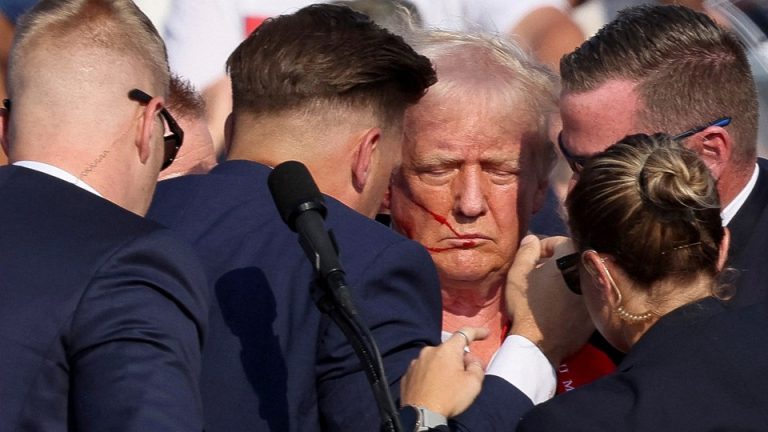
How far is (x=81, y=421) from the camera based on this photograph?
6.82ft

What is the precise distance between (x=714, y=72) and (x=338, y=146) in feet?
2.96

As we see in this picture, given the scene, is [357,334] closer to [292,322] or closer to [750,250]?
[292,322]

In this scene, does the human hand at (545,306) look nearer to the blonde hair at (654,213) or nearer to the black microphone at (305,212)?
the blonde hair at (654,213)

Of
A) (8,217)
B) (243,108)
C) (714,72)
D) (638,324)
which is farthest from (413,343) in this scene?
(714,72)

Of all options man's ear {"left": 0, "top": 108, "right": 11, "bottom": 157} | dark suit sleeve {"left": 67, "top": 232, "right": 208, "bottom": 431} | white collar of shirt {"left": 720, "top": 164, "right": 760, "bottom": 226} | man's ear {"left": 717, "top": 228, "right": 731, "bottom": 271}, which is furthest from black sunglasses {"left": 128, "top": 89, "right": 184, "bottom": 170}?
white collar of shirt {"left": 720, "top": 164, "right": 760, "bottom": 226}

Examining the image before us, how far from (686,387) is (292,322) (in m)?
0.71

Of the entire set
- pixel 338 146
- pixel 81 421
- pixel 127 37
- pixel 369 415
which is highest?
pixel 127 37

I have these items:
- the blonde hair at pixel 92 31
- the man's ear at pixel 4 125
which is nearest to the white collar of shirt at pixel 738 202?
the blonde hair at pixel 92 31

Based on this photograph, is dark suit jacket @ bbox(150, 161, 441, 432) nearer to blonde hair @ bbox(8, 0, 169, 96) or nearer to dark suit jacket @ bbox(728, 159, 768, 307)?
blonde hair @ bbox(8, 0, 169, 96)

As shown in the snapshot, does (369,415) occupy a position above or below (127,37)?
below

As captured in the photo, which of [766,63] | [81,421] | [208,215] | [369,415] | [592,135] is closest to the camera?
[81,421]

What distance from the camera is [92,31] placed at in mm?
2486

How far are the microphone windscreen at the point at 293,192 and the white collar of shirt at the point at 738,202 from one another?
1079 millimetres

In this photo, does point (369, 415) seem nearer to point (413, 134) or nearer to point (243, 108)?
point (243, 108)
